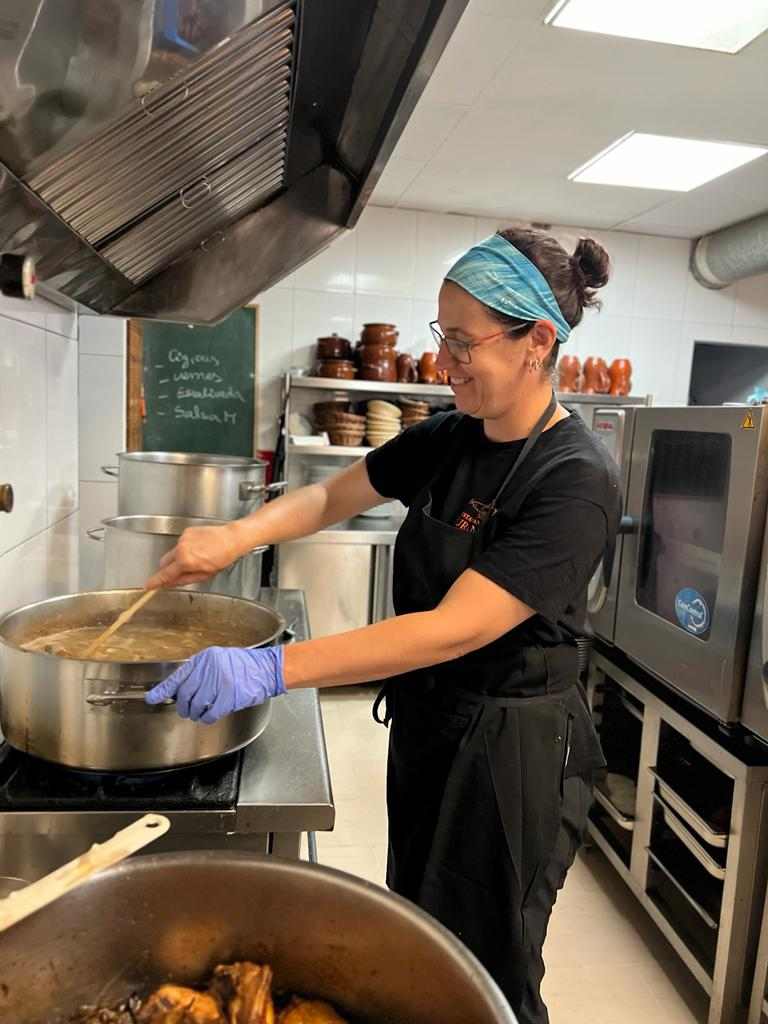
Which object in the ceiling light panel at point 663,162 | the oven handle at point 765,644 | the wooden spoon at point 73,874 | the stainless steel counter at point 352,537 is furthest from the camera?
the stainless steel counter at point 352,537

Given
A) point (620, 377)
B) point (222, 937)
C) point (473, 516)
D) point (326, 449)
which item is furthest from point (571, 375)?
point (222, 937)

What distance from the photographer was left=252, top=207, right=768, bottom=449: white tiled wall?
420cm

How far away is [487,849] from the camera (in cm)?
129

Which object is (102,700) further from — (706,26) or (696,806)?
(706,26)

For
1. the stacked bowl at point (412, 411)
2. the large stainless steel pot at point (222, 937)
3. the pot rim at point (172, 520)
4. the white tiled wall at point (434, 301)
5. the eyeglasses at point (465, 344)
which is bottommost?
the large stainless steel pot at point (222, 937)

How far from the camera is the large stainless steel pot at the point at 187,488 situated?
218cm

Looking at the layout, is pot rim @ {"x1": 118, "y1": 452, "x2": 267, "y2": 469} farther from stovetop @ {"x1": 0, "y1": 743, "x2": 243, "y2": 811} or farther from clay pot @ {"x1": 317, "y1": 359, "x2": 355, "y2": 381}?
clay pot @ {"x1": 317, "y1": 359, "x2": 355, "y2": 381}

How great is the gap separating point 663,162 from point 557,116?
0.72 meters

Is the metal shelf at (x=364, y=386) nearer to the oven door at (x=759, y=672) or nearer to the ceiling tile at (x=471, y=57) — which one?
the ceiling tile at (x=471, y=57)

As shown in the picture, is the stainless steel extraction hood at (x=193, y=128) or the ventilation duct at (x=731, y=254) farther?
the ventilation duct at (x=731, y=254)

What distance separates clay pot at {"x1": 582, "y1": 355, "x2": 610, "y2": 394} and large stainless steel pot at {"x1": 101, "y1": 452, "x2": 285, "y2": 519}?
2.54 metres

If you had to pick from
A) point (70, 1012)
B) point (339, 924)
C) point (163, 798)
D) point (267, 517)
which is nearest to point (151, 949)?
point (70, 1012)

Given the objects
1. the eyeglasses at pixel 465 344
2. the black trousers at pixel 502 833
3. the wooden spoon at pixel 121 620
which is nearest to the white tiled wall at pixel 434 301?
the wooden spoon at pixel 121 620

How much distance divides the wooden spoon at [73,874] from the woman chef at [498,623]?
39 centimetres
